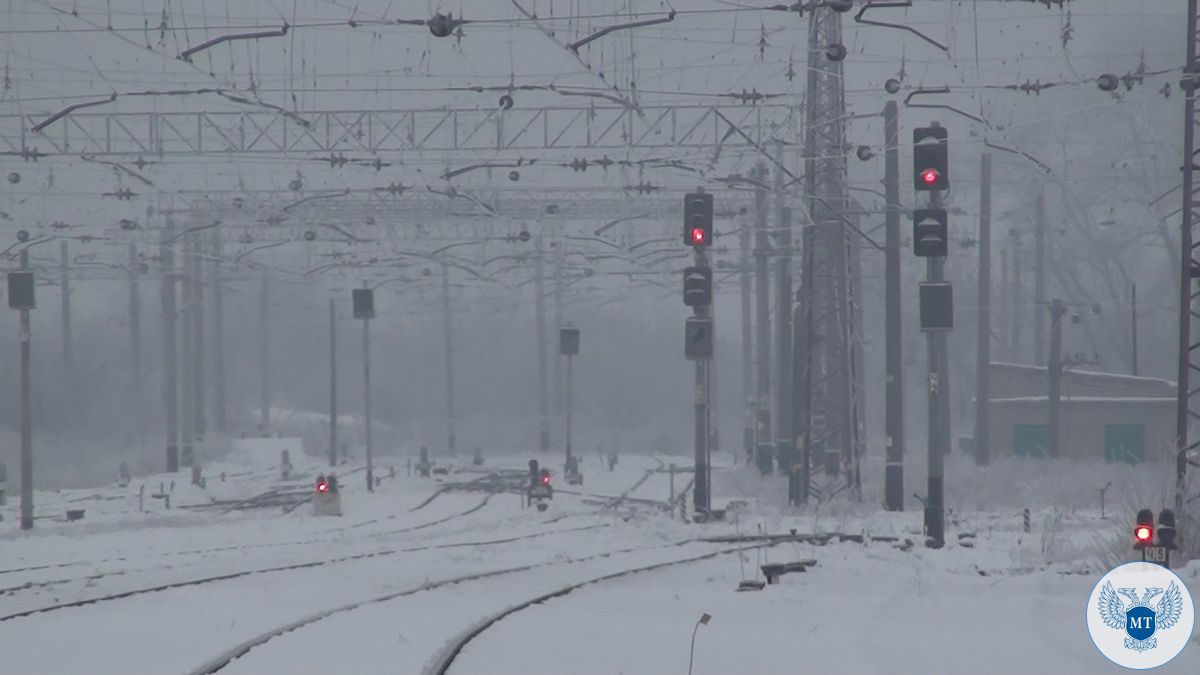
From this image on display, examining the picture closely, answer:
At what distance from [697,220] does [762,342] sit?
19.5m

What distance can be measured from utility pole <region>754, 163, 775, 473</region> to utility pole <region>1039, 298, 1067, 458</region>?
7.41 metres

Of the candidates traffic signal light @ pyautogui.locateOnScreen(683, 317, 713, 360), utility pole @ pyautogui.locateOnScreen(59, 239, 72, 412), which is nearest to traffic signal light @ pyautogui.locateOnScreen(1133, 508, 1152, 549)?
traffic signal light @ pyautogui.locateOnScreen(683, 317, 713, 360)

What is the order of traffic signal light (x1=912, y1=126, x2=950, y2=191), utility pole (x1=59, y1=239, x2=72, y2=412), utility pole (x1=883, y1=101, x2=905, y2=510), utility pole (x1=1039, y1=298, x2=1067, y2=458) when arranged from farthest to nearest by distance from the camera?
utility pole (x1=59, y1=239, x2=72, y2=412) → utility pole (x1=1039, y1=298, x2=1067, y2=458) → utility pole (x1=883, y1=101, x2=905, y2=510) → traffic signal light (x1=912, y1=126, x2=950, y2=191)

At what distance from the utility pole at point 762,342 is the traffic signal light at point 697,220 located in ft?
40.7

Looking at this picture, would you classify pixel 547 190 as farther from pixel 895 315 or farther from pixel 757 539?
pixel 757 539

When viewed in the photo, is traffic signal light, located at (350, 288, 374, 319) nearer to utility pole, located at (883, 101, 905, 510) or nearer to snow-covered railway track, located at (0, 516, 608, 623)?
utility pole, located at (883, 101, 905, 510)

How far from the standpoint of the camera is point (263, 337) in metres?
66.6

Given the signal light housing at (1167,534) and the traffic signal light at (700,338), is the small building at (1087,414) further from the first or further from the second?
the signal light housing at (1167,534)

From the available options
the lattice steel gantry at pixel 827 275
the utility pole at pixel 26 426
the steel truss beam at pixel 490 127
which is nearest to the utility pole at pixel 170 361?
the steel truss beam at pixel 490 127

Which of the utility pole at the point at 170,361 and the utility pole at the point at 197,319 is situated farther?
the utility pole at the point at 197,319

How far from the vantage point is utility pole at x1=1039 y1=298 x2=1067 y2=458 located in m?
42.0

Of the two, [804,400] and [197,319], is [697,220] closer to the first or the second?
[804,400]

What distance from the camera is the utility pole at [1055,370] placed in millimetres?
42000

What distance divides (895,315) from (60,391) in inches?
2053
